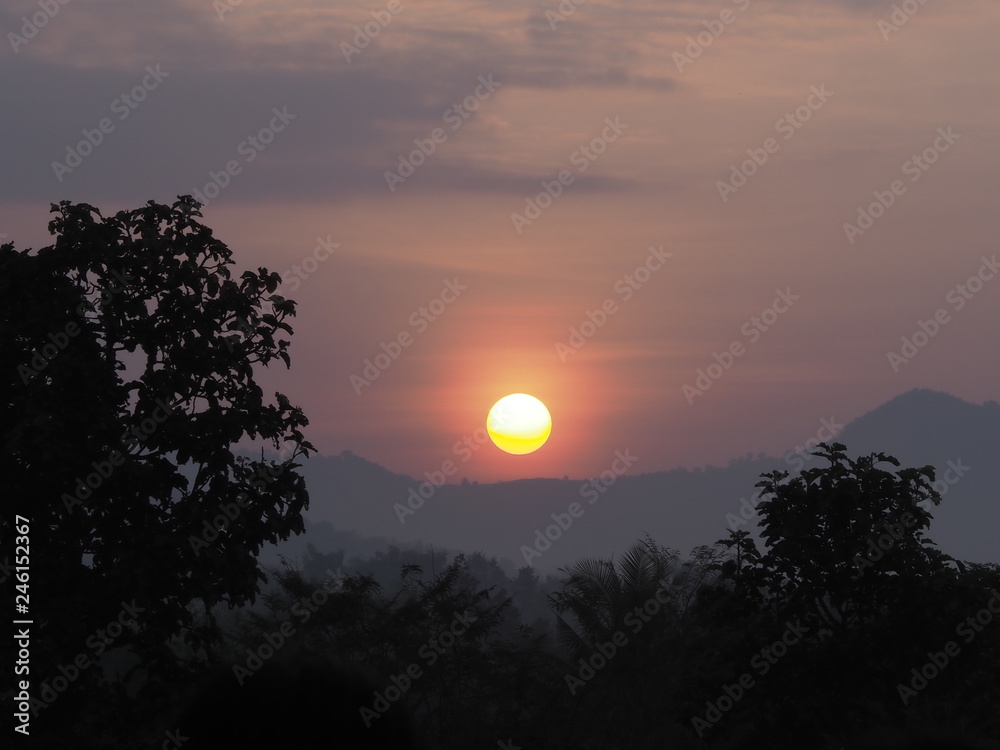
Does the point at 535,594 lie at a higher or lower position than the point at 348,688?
higher

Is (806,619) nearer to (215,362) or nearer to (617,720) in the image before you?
(215,362)

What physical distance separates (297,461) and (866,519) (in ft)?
28.7

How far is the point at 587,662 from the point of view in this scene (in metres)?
28.0

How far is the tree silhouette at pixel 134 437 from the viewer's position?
13.6m

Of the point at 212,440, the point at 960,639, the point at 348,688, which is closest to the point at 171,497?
the point at 212,440

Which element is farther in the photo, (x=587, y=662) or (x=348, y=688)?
(x=587, y=662)

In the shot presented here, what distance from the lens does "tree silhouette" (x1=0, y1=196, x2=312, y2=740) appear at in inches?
535

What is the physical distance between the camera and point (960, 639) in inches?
654

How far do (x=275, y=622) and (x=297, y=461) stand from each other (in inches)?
546

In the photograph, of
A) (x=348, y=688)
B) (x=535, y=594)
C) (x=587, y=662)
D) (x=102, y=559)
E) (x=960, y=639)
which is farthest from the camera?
(x=535, y=594)

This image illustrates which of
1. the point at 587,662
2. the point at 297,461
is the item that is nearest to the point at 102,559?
the point at 297,461

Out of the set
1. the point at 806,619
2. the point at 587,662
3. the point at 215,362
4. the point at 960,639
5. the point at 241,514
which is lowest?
the point at 960,639

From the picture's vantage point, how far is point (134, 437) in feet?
47.1

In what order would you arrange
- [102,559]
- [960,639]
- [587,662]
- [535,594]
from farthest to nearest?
1. [535,594]
2. [587,662]
3. [960,639]
4. [102,559]
